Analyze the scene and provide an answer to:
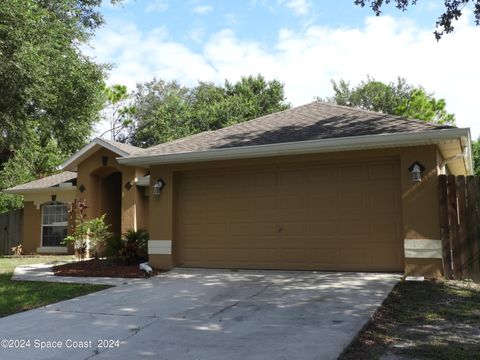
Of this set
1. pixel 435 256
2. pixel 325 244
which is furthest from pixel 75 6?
pixel 435 256

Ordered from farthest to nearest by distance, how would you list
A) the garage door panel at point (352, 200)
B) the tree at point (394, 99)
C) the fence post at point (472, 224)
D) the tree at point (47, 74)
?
the tree at point (394, 99) < the tree at point (47, 74) < the garage door panel at point (352, 200) < the fence post at point (472, 224)

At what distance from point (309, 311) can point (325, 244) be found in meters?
3.75

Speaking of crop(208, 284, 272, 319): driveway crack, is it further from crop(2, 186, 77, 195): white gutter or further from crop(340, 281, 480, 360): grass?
crop(2, 186, 77, 195): white gutter

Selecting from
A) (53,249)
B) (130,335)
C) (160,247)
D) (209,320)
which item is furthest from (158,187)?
(53,249)

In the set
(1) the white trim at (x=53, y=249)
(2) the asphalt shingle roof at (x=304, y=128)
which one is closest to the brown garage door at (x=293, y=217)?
(2) the asphalt shingle roof at (x=304, y=128)

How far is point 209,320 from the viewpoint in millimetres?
6453

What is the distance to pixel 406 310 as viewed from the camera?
6.70 meters

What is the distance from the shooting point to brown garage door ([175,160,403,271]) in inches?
391

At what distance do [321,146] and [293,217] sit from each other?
1.88 meters

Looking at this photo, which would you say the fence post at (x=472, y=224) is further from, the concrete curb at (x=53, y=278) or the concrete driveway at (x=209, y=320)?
the concrete curb at (x=53, y=278)

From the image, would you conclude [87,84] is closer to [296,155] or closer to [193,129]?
[296,155]

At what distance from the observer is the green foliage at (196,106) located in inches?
1272

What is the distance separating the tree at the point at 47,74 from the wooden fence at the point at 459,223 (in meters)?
10.9

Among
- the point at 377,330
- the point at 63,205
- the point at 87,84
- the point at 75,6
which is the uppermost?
the point at 75,6
